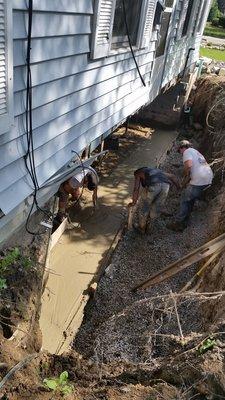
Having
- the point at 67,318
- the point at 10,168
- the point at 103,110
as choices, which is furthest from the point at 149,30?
the point at 67,318

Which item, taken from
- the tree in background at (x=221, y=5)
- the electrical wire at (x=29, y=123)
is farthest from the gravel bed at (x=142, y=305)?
the tree in background at (x=221, y=5)

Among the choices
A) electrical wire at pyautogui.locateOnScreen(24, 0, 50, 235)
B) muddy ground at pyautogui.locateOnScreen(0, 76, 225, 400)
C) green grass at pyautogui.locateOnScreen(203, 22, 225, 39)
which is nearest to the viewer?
muddy ground at pyautogui.locateOnScreen(0, 76, 225, 400)

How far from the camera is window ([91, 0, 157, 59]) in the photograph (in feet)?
13.9

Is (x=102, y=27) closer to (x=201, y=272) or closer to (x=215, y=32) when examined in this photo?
(x=201, y=272)

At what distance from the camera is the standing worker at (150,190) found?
6422mm

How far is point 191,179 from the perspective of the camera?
6.66 metres

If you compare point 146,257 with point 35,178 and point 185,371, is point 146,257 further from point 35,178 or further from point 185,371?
point 185,371

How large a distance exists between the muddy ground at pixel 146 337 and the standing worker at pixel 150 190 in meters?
0.38

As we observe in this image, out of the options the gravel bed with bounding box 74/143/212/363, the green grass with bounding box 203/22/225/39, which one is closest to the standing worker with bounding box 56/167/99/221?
the gravel bed with bounding box 74/143/212/363

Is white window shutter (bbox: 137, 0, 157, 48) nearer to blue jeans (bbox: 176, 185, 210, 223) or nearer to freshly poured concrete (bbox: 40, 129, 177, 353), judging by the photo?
blue jeans (bbox: 176, 185, 210, 223)

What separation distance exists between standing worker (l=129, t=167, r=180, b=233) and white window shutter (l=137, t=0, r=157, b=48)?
208cm

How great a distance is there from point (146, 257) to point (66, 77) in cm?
333

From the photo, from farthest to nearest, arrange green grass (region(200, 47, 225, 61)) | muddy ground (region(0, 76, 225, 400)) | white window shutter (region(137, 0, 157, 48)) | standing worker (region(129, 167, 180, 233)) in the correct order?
green grass (region(200, 47, 225, 61)) < standing worker (region(129, 167, 180, 233)) < white window shutter (region(137, 0, 157, 48)) < muddy ground (region(0, 76, 225, 400))

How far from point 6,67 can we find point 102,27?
1950mm
